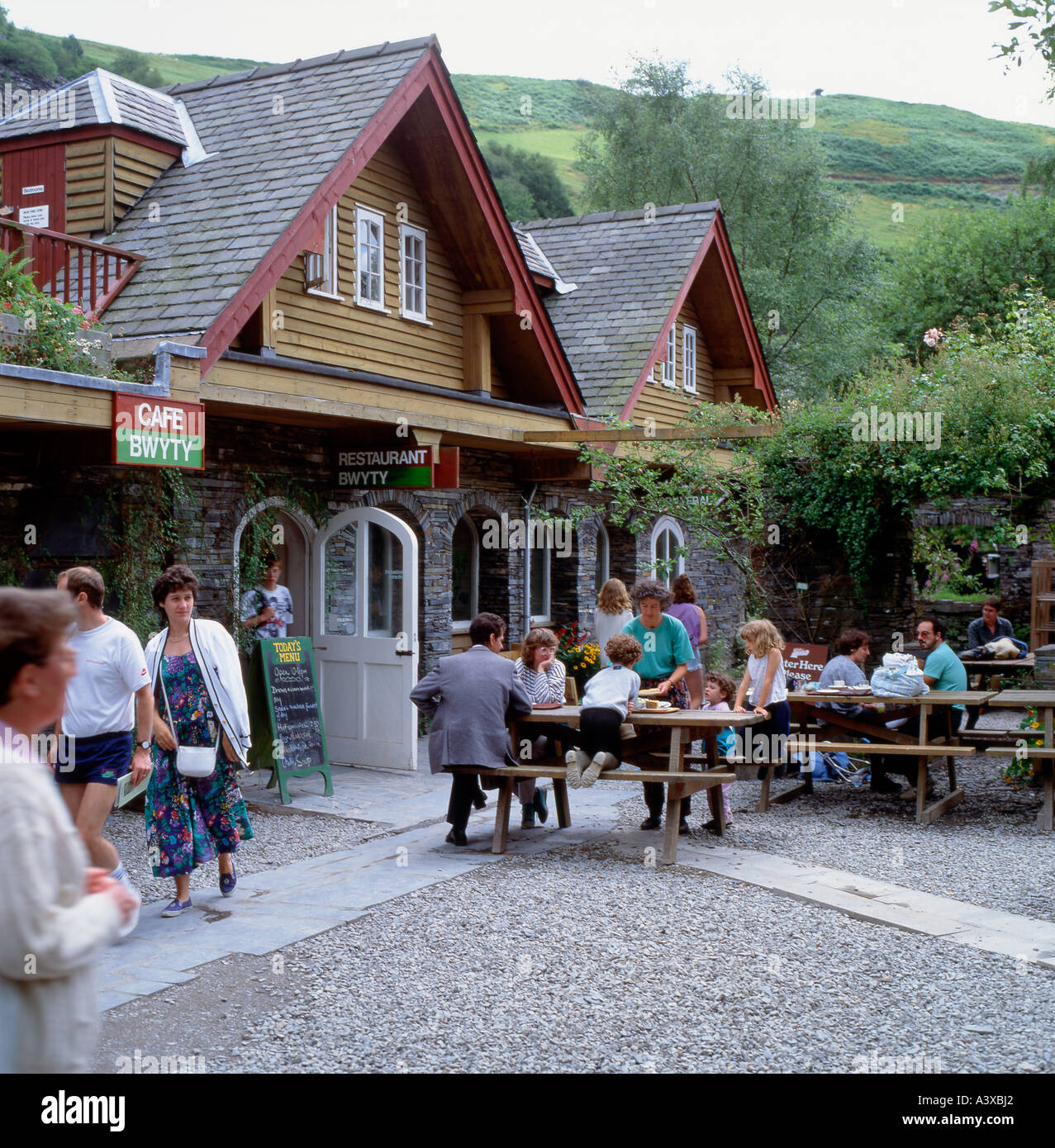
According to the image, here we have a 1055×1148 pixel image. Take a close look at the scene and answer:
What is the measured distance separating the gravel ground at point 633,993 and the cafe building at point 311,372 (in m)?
4.10

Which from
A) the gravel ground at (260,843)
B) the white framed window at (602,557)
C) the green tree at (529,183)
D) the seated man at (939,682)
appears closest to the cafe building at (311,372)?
the white framed window at (602,557)

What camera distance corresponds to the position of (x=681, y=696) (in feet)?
30.1

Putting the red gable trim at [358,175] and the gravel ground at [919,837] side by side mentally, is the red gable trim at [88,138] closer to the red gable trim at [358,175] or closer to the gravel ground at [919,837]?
the red gable trim at [358,175]

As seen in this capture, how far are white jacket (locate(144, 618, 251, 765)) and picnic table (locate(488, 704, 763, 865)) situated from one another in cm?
195

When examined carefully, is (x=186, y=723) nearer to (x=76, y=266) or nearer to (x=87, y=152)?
(x=76, y=266)

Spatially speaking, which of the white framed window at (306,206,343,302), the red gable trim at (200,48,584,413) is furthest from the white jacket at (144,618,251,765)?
the white framed window at (306,206,343,302)

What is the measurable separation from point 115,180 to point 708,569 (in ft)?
38.2

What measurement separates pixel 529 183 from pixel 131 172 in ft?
164

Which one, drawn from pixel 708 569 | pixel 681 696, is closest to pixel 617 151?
pixel 708 569

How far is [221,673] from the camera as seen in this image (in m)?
6.28

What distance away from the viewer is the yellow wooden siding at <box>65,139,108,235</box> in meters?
11.6

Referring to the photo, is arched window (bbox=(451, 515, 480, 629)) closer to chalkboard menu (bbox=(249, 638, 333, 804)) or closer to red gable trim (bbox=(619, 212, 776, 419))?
red gable trim (bbox=(619, 212, 776, 419))

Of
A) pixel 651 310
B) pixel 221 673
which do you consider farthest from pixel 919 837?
pixel 651 310
